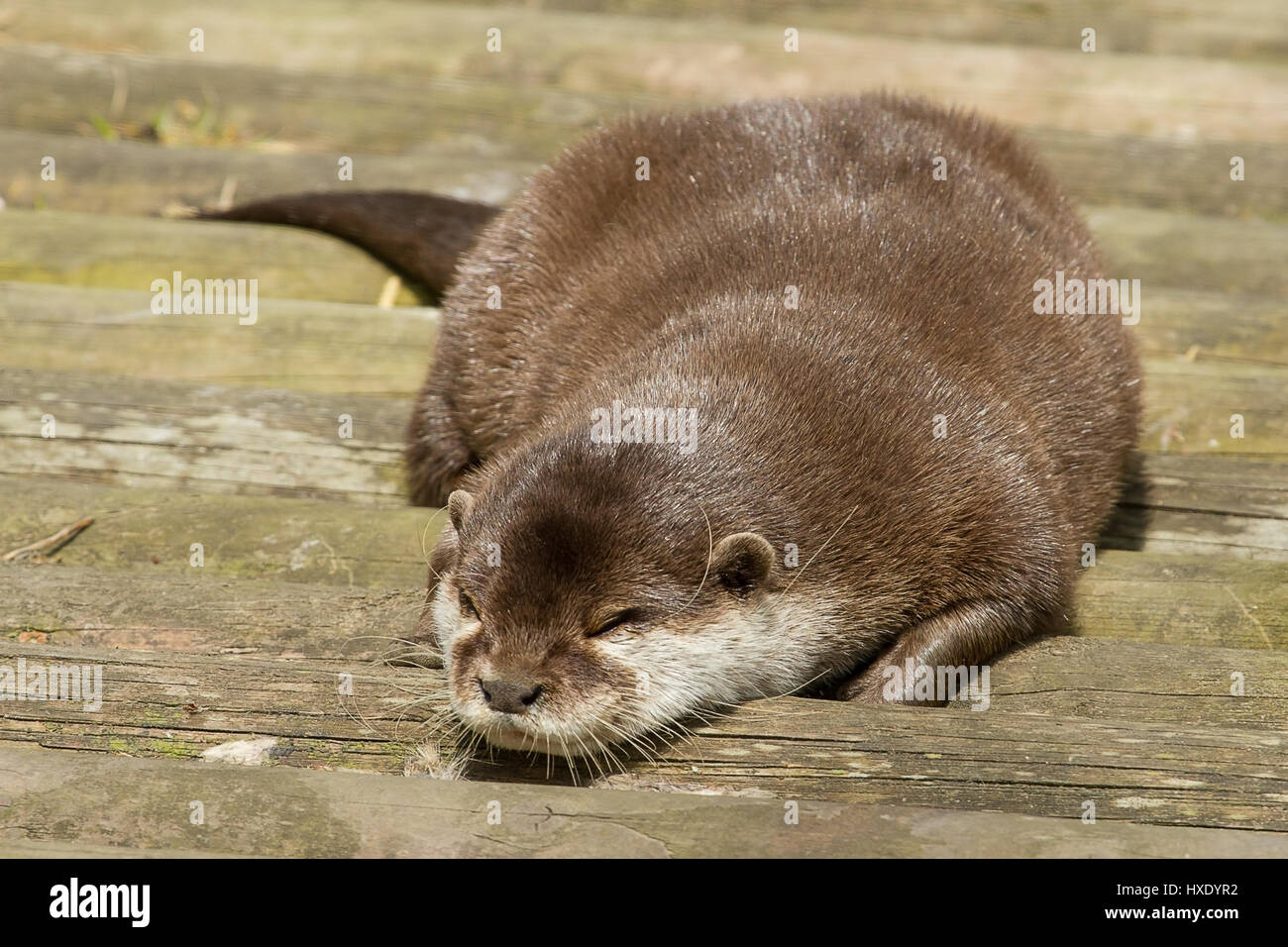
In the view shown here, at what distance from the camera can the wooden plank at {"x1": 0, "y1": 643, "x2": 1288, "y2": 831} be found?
1.99 m

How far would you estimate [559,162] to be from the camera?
353 centimetres

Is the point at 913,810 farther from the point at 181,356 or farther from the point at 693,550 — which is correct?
the point at 181,356

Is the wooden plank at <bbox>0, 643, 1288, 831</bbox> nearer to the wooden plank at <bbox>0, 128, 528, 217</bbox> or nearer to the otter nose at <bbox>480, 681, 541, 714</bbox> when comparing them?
the otter nose at <bbox>480, 681, 541, 714</bbox>

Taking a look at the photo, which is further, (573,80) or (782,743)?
(573,80)

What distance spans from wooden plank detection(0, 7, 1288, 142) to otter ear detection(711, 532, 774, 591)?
9.18 ft

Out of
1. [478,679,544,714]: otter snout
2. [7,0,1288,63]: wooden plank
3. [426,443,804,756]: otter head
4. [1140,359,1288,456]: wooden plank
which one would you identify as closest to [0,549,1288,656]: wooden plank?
[426,443,804,756]: otter head

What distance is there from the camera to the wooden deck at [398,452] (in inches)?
75.7

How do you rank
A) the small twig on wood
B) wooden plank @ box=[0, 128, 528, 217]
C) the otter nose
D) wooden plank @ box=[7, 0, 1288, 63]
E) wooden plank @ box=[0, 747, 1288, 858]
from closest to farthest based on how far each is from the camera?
wooden plank @ box=[0, 747, 1288, 858]
the otter nose
the small twig on wood
wooden plank @ box=[0, 128, 528, 217]
wooden plank @ box=[7, 0, 1288, 63]

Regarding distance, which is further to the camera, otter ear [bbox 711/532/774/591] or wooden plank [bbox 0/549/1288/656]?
wooden plank [bbox 0/549/1288/656]

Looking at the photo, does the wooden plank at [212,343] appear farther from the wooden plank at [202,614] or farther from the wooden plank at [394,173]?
the wooden plank at [202,614]

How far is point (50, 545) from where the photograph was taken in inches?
111

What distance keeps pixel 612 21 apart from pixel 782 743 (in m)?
3.92

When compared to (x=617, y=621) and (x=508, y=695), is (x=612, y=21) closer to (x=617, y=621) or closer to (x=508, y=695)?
(x=617, y=621)

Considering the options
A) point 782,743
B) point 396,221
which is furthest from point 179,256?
point 782,743
